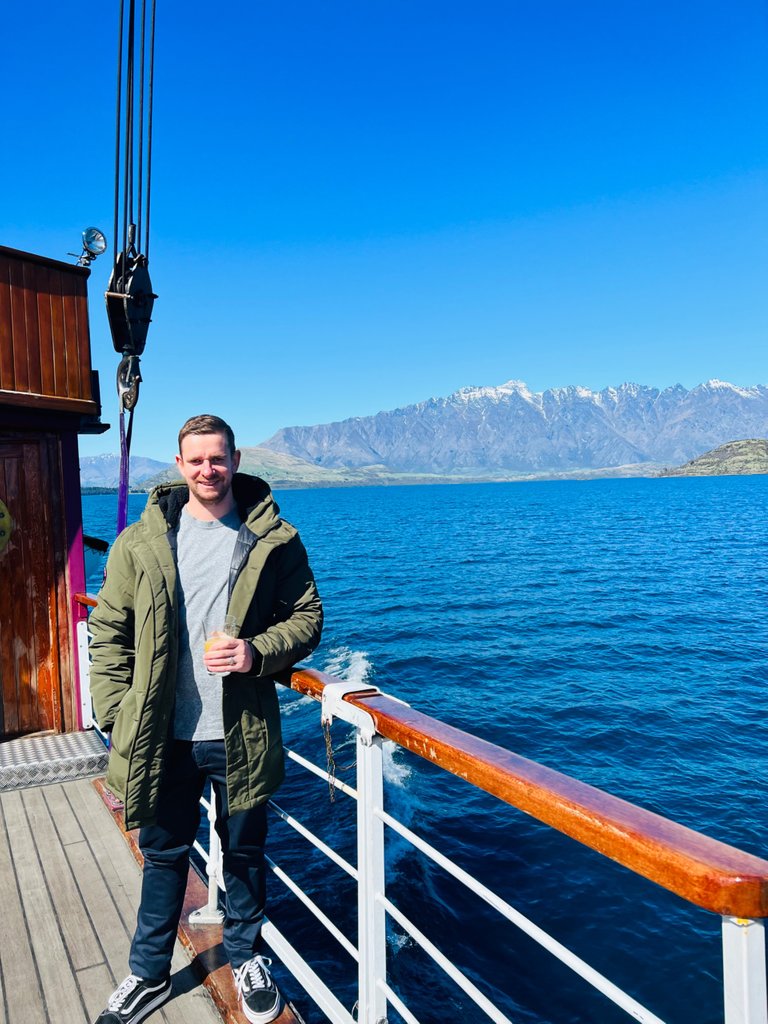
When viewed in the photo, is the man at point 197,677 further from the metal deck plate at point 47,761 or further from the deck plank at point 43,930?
the metal deck plate at point 47,761

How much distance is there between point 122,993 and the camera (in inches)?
98.5

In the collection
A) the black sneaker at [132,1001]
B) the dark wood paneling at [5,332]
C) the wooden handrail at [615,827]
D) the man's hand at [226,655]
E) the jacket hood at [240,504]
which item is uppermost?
the dark wood paneling at [5,332]

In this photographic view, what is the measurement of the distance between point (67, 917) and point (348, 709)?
2.02 meters

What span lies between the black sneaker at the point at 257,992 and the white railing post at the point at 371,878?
1.46ft

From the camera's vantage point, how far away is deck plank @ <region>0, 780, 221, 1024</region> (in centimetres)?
262

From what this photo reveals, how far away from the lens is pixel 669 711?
1451 cm

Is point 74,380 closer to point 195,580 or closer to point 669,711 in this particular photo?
point 195,580

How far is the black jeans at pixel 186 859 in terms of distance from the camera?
2.46 meters

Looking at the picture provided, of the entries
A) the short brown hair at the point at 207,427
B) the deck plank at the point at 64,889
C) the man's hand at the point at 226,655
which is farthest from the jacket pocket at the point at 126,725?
the deck plank at the point at 64,889

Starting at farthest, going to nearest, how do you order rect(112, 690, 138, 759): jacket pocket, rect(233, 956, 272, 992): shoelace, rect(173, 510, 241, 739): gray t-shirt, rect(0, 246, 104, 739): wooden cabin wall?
rect(0, 246, 104, 739): wooden cabin wall
rect(233, 956, 272, 992): shoelace
rect(173, 510, 241, 739): gray t-shirt
rect(112, 690, 138, 759): jacket pocket

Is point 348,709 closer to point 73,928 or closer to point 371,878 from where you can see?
point 371,878

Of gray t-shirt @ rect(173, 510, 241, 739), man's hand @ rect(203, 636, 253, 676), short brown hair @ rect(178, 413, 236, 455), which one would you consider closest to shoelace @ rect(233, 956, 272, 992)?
gray t-shirt @ rect(173, 510, 241, 739)

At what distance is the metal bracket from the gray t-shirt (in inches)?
15.1

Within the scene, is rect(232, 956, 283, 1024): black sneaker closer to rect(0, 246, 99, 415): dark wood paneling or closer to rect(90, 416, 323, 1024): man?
rect(90, 416, 323, 1024): man
